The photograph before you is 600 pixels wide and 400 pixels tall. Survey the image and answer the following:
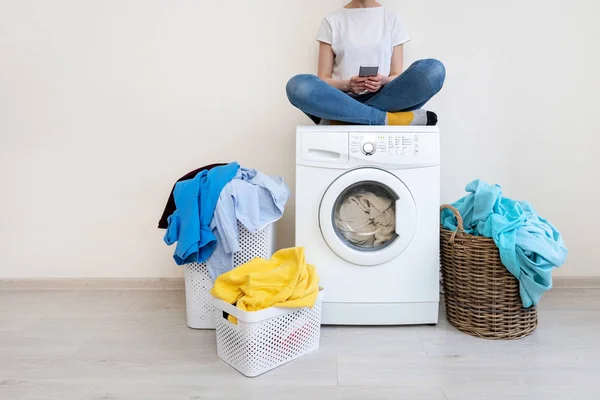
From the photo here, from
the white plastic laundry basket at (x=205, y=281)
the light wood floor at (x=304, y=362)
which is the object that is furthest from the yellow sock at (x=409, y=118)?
the light wood floor at (x=304, y=362)

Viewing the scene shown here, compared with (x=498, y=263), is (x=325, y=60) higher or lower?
higher

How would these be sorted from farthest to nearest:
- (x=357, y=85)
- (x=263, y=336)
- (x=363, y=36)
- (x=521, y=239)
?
1. (x=363, y=36)
2. (x=357, y=85)
3. (x=521, y=239)
4. (x=263, y=336)

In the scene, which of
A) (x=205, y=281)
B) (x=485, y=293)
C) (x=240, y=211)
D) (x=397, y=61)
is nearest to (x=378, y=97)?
(x=397, y=61)

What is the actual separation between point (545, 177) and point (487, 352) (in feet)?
3.19

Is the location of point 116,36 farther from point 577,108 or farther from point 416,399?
point 577,108

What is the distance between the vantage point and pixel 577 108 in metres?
2.08

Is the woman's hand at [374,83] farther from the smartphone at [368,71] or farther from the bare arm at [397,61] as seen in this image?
the bare arm at [397,61]

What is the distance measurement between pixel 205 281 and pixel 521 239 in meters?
1.03

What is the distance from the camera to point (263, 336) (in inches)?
53.5

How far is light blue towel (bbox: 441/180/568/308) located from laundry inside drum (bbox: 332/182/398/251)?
0.28 m

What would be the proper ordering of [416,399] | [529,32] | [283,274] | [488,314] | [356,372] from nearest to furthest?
[416,399] → [356,372] → [283,274] → [488,314] → [529,32]

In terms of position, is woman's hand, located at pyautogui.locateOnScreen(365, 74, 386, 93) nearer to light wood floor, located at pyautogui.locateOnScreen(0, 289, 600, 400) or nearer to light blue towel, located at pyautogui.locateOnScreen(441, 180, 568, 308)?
light blue towel, located at pyautogui.locateOnScreen(441, 180, 568, 308)

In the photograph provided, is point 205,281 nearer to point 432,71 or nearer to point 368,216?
point 368,216

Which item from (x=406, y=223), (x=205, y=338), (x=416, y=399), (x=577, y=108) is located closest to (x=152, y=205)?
(x=205, y=338)
